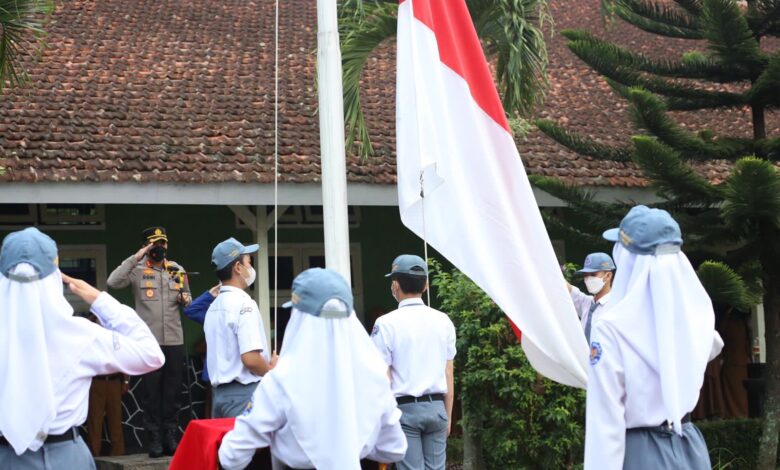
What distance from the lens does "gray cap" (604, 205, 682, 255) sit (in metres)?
4.81

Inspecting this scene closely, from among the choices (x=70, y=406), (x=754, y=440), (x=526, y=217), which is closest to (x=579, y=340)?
(x=526, y=217)

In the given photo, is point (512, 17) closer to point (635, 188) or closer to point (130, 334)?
point (635, 188)

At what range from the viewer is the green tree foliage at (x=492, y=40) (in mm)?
11125

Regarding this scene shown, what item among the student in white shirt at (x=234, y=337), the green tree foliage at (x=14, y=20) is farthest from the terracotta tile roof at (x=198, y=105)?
the student in white shirt at (x=234, y=337)

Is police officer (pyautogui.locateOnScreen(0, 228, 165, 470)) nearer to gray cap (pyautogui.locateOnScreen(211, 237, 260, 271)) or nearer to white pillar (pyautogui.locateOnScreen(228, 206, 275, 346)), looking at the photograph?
gray cap (pyautogui.locateOnScreen(211, 237, 260, 271))

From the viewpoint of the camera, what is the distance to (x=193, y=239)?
13578mm

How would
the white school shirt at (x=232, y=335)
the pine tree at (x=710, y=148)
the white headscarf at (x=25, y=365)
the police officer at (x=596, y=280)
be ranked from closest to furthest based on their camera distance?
the white headscarf at (x=25, y=365) → the white school shirt at (x=232, y=335) → the police officer at (x=596, y=280) → the pine tree at (x=710, y=148)

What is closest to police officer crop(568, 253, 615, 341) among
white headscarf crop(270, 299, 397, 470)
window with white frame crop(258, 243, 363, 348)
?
white headscarf crop(270, 299, 397, 470)

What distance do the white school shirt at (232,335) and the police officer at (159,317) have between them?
9.51 ft

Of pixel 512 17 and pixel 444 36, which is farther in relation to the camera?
pixel 512 17

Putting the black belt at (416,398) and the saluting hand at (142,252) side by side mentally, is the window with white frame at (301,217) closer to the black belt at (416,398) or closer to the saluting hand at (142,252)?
the saluting hand at (142,252)

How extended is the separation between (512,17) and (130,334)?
23.3ft

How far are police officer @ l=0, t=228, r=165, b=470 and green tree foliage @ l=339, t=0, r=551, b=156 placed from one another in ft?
22.1

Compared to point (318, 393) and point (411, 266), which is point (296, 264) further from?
point (318, 393)
